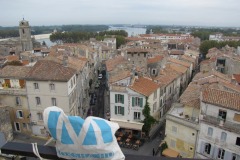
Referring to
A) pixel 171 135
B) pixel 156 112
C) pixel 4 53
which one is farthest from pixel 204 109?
pixel 4 53

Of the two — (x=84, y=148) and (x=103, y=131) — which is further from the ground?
(x=103, y=131)

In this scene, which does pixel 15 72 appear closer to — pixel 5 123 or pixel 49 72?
pixel 49 72

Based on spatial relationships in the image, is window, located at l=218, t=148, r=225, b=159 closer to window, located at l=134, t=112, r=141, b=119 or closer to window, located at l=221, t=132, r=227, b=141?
window, located at l=221, t=132, r=227, b=141

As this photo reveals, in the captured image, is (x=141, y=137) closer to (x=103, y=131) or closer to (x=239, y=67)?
(x=103, y=131)

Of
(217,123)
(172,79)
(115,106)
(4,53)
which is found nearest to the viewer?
(217,123)

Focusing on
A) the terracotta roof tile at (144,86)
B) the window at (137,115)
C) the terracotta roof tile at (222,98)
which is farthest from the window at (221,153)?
the window at (137,115)

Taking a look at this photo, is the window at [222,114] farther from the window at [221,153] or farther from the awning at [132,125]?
the awning at [132,125]

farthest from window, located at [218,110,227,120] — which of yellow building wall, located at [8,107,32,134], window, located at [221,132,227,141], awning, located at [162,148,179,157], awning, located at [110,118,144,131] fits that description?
yellow building wall, located at [8,107,32,134]
